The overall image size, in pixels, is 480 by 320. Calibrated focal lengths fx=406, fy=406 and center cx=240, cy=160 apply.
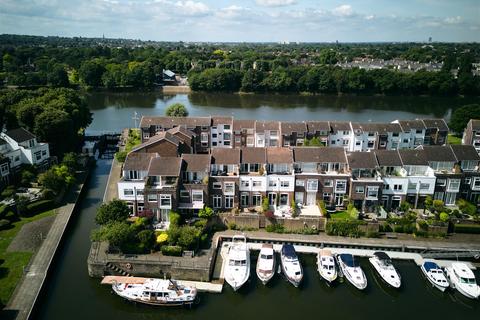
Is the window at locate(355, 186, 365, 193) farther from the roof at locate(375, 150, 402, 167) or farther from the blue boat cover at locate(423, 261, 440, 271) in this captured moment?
the blue boat cover at locate(423, 261, 440, 271)

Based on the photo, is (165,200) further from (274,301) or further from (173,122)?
(173,122)

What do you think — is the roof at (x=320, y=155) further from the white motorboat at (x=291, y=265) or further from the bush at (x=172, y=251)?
the bush at (x=172, y=251)

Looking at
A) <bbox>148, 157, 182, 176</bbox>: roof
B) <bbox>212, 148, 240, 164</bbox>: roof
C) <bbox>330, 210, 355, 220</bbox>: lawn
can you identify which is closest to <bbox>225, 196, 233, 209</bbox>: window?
<bbox>212, 148, 240, 164</bbox>: roof

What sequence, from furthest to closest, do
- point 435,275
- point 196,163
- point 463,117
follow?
point 463,117 → point 196,163 → point 435,275

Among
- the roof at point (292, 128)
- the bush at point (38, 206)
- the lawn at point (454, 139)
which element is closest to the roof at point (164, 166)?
the bush at point (38, 206)

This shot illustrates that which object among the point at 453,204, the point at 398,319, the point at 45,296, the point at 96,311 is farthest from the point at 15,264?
the point at 453,204

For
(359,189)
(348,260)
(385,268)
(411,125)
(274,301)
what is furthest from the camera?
(411,125)

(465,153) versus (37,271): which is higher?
(465,153)

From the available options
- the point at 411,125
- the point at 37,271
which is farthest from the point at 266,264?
the point at 411,125
